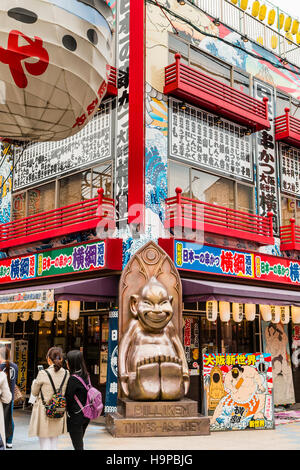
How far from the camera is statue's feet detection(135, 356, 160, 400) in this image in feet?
34.0

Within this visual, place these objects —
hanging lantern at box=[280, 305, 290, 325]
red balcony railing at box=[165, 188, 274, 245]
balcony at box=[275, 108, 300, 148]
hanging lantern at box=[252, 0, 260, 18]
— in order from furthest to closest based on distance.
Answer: hanging lantern at box=[252, 0, 260, 18] → balcony at box=[275, 108, 300, 148] → hanging lantern at box=[280, 305, 290, 325] → red balcony railing at box=[165, 188, 274, 245]

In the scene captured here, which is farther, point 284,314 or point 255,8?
point 255,8

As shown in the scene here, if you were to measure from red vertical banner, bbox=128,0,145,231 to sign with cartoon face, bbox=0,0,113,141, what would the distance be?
7742mm

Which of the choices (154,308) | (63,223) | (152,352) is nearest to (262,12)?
(63,223)

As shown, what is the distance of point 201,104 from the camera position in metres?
14.1

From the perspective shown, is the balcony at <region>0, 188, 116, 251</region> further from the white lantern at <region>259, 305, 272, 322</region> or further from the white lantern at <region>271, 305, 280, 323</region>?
the white lantern at <region>271, 305, 280, 323</region>

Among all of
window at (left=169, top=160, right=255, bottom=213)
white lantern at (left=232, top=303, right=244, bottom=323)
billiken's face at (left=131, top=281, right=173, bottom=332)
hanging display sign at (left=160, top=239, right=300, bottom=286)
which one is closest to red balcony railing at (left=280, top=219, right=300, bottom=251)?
hanging display sign at (left=160, top=239, right=300, bottom=286)

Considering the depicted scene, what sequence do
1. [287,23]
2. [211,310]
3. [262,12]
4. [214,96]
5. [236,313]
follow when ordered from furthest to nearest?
[287,23]
[262,12]
[214,96]
[236,313]
[211,310]

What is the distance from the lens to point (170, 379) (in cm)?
1055

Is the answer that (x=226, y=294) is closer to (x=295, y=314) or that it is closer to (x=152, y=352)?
(x=152, y=352)

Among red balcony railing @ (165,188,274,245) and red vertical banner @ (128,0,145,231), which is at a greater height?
red vertical banner @ (128,0,145,231)

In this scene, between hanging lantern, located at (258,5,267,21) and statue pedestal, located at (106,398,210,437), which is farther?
hanging lantern, located at (258,5,267,21)

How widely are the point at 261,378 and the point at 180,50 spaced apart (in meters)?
8.87

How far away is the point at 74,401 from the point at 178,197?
22.7ft
